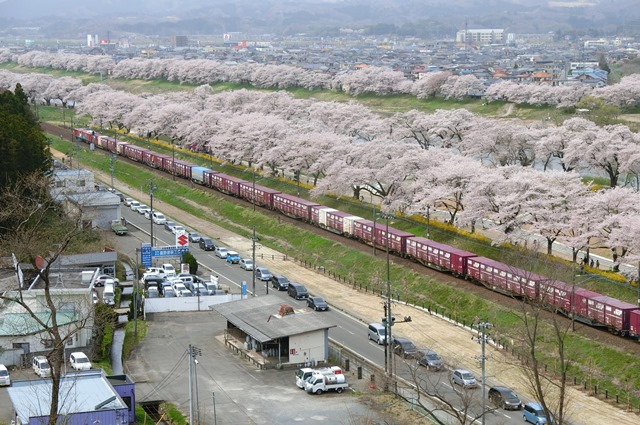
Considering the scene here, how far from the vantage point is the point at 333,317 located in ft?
137

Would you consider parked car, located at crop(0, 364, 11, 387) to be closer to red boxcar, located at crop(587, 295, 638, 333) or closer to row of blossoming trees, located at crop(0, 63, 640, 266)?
red boxcar, located at crop(587, 295, 638, 333)

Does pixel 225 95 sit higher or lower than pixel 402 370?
higher

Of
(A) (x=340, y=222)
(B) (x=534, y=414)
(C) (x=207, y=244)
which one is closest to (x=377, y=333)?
(B) (x=534, y=414)

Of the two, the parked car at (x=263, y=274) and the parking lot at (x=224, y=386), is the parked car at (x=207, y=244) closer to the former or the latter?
the parked car at (x=263, y=274)

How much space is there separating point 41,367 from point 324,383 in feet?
29.3

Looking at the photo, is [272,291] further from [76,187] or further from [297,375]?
[76,187]

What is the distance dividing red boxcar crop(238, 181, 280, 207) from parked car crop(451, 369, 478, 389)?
108 ft

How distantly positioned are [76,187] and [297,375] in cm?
3200

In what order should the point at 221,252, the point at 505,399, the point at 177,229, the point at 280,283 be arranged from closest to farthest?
1. the point at 505,399
2. the point at 280,283
3. the point at 221,252
4. the point at 177,229

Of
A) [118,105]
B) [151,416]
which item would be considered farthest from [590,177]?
[118,105]

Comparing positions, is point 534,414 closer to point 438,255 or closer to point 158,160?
point 438,255

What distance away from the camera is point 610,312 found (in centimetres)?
3559

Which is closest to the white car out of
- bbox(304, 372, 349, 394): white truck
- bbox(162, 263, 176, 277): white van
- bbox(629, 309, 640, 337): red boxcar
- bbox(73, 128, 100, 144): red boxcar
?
bbox(162, 263, 176, 277): white van

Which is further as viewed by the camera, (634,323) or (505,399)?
(634,323)
